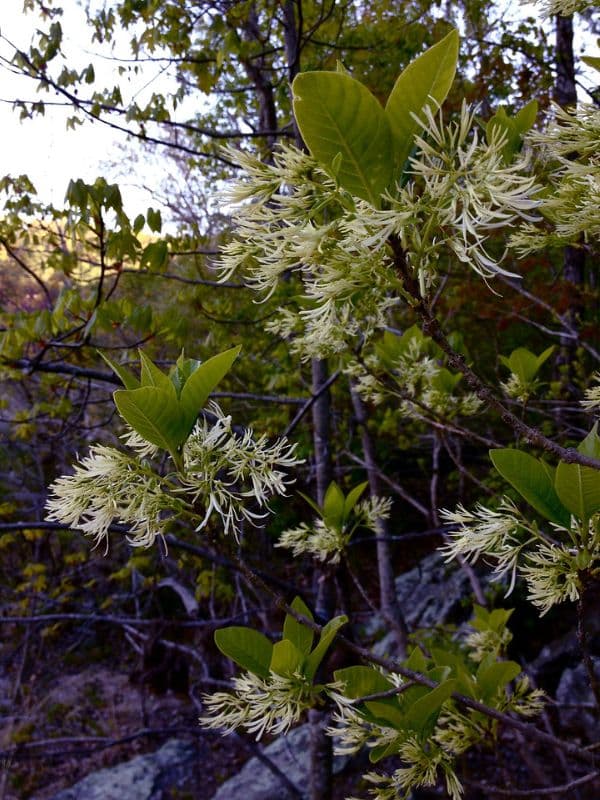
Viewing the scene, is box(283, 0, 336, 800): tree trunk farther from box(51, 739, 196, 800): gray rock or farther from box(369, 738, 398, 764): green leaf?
box(51, 739, 196, 800): gray rock

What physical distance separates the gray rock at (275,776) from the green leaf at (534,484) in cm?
343

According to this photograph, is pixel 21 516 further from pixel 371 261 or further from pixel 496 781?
pixel 371 261

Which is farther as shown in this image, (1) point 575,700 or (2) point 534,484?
(1) point 575,700

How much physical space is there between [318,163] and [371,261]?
0.41 feet

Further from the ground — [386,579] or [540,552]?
[540,552]

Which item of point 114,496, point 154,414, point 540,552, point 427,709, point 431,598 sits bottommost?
point 431,598

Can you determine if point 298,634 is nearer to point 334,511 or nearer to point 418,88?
point 334,511

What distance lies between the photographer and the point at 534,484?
0.90 m

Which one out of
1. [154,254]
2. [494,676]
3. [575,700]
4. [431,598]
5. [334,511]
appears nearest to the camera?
[494,676]

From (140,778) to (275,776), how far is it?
1.20 m

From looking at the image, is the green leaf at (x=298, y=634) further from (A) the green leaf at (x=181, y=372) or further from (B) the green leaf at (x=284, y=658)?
(A) the green leaf at (x=181, y=372)

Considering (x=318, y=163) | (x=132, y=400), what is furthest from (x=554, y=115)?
(x=132, y=400)

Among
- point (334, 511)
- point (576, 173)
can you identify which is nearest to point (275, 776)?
point (334, 511)

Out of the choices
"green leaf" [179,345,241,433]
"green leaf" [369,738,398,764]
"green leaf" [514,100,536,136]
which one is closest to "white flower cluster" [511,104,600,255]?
"green leaf" [514,100,536,136]
